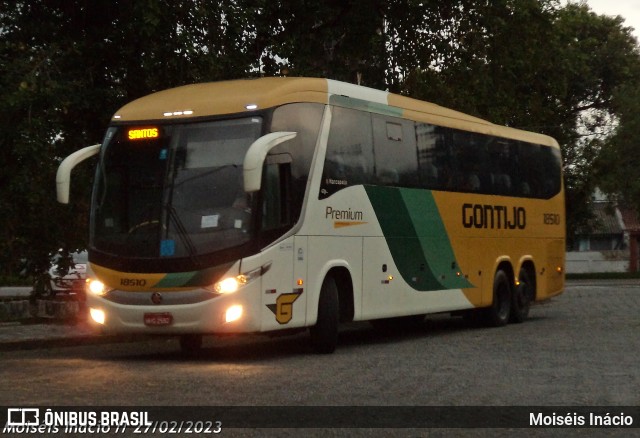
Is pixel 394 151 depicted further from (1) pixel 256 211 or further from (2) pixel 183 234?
(2) pixel 183 234

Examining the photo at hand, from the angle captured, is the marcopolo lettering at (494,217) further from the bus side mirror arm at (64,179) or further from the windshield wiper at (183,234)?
the bus side mirror arm at (64,179)

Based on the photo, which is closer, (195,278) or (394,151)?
(195,278)

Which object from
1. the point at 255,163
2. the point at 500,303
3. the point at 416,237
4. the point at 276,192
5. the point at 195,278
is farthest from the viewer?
the point at 500,303

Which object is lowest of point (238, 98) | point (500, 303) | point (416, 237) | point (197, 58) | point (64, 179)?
point (500, 303)

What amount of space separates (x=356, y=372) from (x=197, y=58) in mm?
8432

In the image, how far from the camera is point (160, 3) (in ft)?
69.9

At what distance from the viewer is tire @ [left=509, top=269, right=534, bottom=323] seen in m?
25.3

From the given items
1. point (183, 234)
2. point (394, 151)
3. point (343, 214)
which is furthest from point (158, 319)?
point (394, 151)

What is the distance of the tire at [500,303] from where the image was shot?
24.3m

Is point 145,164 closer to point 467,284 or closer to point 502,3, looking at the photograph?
point 467,284

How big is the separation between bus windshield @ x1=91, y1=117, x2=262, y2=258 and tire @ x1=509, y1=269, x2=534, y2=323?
9.86 m

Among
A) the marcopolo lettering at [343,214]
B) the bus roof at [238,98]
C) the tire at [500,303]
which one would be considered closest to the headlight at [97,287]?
the bus roof at [238,98]

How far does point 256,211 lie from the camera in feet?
54.1
